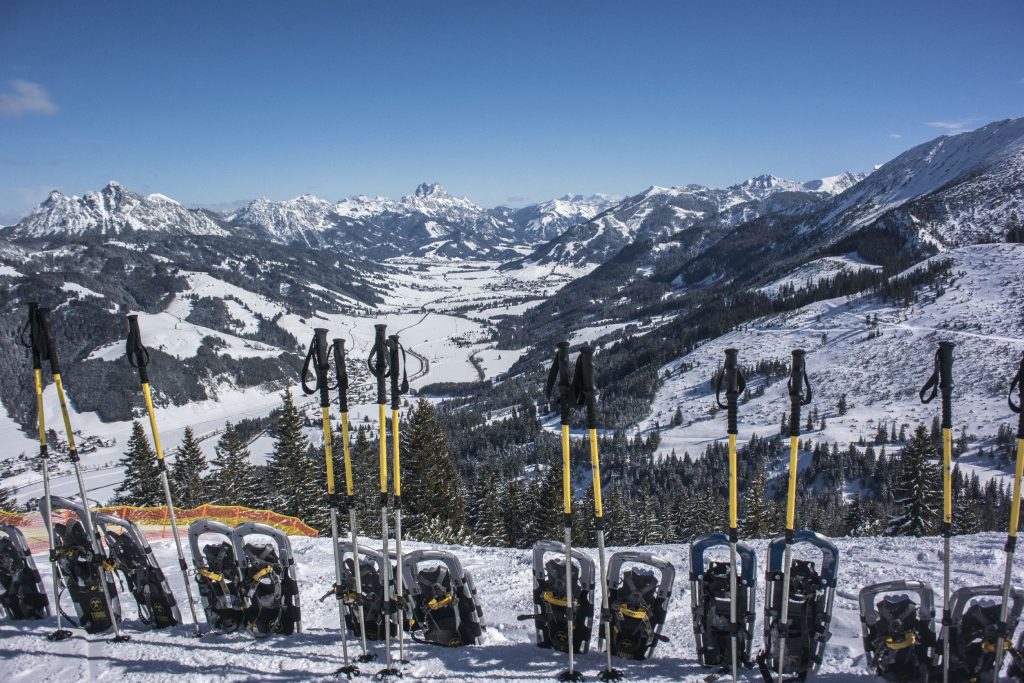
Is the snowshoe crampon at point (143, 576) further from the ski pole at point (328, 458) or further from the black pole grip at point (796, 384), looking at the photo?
the black pole grip at point (796, 384)

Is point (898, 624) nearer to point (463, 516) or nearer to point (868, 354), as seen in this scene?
point (463, 516)

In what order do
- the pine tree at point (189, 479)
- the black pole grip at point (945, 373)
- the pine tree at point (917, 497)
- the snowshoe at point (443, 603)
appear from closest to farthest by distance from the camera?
the black pole grip at point (945, 373)
the snowshoe at point (443, 603)
the pine tree at point (917, 497)
the pine tree at point (189, 479)

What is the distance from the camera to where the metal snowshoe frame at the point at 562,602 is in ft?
35.4

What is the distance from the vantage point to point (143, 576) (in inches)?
462

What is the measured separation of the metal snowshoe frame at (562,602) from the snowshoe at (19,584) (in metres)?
10.4

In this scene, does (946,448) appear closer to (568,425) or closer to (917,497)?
(568,425)

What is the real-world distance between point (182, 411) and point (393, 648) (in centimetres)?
18237

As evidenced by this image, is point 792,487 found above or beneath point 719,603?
above

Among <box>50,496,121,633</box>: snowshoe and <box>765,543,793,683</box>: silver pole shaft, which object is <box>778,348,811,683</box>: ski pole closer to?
<box>765,543,793,683</box>: silver pole shaft

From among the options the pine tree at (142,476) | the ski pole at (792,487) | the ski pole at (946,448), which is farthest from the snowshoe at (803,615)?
the pine tree at (142,476)

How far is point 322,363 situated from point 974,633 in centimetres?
1167

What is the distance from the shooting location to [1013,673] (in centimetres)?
932

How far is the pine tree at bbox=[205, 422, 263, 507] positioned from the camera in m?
37.2

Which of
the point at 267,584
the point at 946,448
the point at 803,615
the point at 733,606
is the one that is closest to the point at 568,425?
the point at 733,606
